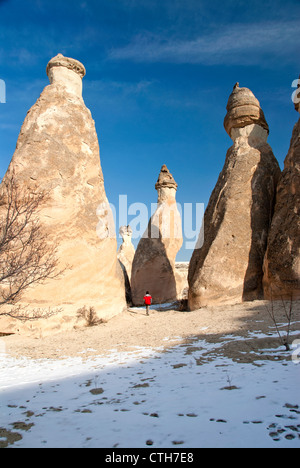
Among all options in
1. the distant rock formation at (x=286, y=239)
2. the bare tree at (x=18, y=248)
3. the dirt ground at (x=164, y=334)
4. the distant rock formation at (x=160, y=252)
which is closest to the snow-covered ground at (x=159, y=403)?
the dirt ground at (x=164, y=334)

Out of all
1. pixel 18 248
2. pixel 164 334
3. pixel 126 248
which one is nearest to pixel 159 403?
pixel 164 334

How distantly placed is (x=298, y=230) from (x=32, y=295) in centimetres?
577

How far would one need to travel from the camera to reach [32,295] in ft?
21.5

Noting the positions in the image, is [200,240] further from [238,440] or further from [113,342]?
[238,440]

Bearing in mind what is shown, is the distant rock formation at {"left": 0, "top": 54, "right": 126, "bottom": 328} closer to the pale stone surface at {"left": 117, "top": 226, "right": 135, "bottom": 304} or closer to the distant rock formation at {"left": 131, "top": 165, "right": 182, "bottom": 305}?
the distant rock formation at {"left": 131, "top": 165, "right": 182, "bottom": 305}

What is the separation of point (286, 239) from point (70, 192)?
5105 mm

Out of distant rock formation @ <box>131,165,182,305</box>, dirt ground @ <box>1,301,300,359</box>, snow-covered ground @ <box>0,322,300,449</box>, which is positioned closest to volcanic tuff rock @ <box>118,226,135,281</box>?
distant rock formation @ <box>131,165,182,305</box>

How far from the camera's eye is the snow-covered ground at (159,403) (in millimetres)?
1782

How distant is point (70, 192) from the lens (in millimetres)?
7652

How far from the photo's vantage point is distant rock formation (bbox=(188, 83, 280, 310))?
7.46 metres

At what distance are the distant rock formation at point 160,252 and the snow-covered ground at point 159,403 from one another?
28.5ft
